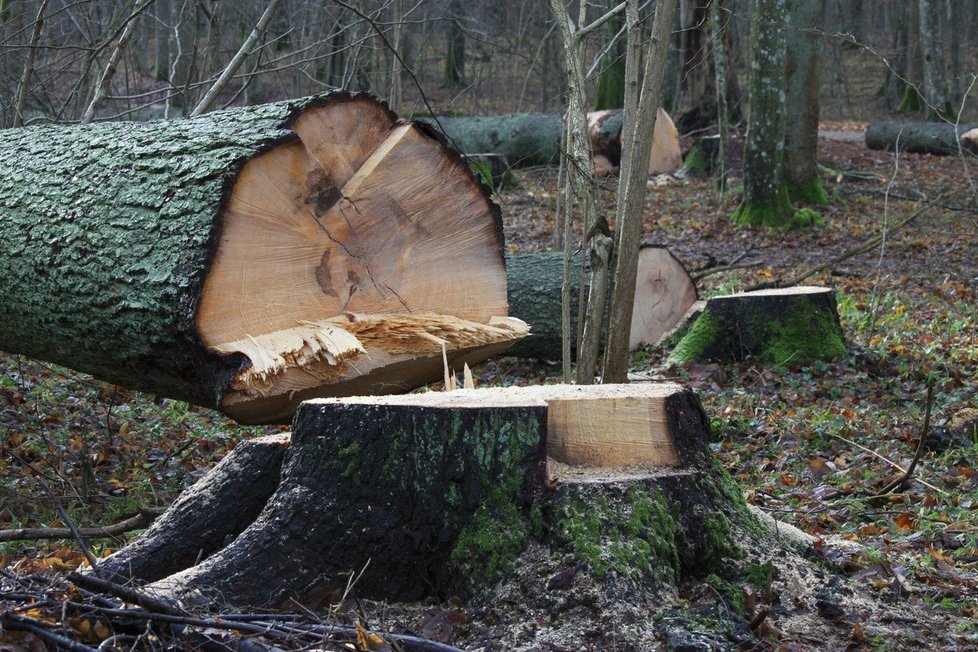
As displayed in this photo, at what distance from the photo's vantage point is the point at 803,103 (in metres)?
11.5

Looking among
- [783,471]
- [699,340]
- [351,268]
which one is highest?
[351,268]

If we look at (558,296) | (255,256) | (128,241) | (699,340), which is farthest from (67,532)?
(699,340)

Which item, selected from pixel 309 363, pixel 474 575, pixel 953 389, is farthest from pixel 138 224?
pixel 953 389

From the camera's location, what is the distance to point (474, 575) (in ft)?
8.98

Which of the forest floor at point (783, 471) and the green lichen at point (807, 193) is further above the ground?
the green lichen at point (807, 193)

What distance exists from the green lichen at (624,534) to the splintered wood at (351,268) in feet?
4.08

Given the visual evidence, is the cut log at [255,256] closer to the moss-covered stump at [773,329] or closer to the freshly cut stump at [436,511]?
the freshly cut stump at [436,511]

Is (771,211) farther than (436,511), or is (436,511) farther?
(771,211)

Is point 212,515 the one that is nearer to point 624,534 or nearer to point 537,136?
point 624,534

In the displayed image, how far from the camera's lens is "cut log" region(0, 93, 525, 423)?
11.2ft

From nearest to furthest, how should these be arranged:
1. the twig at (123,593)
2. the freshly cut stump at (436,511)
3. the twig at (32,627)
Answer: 1. the twig at (32,627)
2. the twig at (123,593)
3. the freshly cut stump at (436,511)

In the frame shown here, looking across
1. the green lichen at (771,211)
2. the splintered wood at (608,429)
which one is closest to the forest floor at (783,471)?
the splintered wood at (608,429)

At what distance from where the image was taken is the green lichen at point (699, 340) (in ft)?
21.3

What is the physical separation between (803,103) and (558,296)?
623 cm
